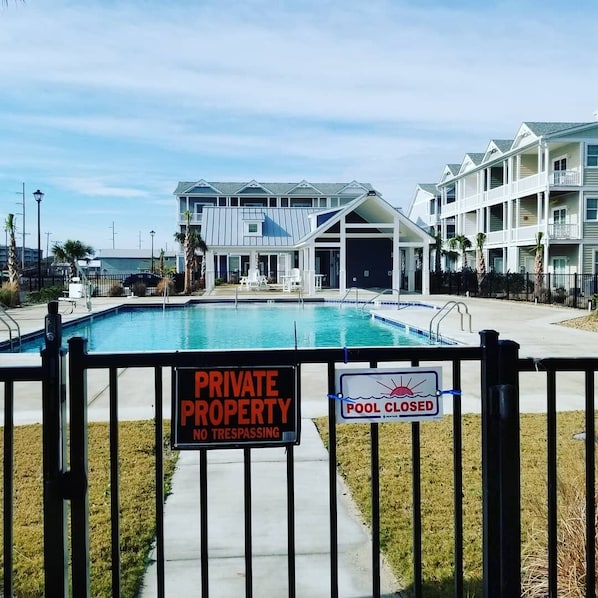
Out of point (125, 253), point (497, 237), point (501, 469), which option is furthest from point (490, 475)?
point (125, 253)

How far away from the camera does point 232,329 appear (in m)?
19.8

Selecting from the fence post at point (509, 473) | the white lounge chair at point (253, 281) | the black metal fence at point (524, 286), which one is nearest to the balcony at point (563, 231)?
the black metal fence at point (524, 286)

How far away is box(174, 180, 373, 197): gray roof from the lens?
201 feet

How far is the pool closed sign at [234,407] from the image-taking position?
252cm

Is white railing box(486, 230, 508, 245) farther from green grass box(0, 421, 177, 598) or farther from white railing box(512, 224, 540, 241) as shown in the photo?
green grass box(0, 421, 177, 598)

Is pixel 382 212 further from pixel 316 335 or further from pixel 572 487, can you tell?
pixel 572 487

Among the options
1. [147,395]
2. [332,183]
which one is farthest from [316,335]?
[332,183]

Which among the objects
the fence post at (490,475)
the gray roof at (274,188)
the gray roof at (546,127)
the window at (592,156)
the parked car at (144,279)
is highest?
the gray roof at (274,188)

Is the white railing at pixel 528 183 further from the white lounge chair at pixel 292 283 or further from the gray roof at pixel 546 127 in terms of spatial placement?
the white lounge chair at pixel 292 283

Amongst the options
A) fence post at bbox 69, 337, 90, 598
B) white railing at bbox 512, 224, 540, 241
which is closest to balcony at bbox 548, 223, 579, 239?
white railing at bbox 512, 224, 540, 241

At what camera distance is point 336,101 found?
24.1m

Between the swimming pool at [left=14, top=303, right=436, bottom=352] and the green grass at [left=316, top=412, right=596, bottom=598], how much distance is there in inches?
315

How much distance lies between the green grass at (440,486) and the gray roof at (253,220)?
32.8 metres

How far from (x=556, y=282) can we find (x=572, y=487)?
3190 centimetres
